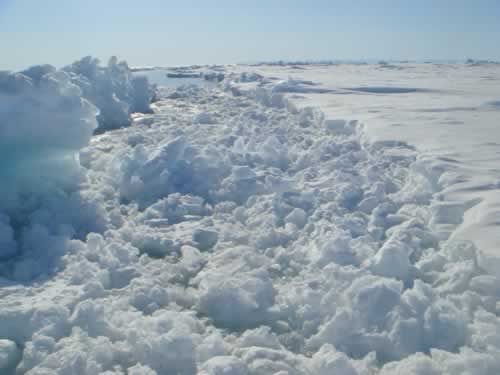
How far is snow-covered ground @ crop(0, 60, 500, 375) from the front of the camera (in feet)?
6.56

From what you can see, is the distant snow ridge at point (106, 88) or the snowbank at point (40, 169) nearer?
the snowbank at point (40, 169)

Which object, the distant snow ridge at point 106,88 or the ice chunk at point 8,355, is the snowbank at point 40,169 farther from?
the distant snow ridge at point 106,88

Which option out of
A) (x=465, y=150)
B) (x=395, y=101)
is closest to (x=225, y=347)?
(x=465, y=150)

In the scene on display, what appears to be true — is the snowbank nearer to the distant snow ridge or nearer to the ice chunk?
the ice chunk

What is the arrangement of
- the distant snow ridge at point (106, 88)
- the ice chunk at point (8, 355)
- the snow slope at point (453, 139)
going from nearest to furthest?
1. the ice chunk at point (8, 355)
2. the snow slope at point (453, 139)
3. the distant snow ridge at point (106, 88)

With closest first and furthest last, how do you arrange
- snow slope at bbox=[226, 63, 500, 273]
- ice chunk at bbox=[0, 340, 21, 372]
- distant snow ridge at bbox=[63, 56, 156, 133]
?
ice chunk at bbox=[0, 340, 21, 372]
snow slope at bbox=[226, 63, 500, 273]
distant snow ridge at bbox=[63, 56, 156, 133]

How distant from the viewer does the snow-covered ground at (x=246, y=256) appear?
1998 millimetres

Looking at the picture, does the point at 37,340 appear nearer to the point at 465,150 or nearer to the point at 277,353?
the point at 277,353

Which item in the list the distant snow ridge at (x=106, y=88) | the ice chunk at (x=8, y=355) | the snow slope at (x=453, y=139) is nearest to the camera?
the ice chunk at (x=8, y=355)

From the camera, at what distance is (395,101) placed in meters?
10.3

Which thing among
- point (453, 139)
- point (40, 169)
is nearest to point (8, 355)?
point (40, 169)

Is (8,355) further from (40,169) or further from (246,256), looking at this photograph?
(40,169)

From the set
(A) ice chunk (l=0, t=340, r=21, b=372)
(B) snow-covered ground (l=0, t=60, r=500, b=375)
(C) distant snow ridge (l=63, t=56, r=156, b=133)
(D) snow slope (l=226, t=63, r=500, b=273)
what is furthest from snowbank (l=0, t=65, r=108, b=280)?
(C) distant snow ridge (l=63, t=56, r=156, b=133)

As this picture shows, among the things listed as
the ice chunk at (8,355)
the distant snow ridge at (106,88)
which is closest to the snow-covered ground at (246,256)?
the ice chunk at (8,355)
